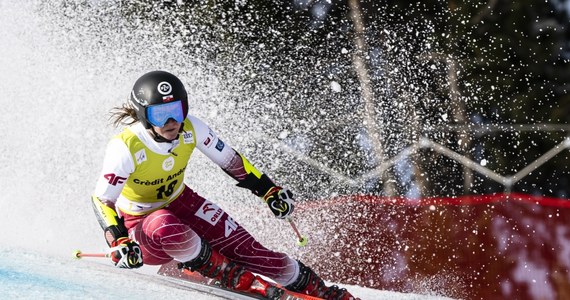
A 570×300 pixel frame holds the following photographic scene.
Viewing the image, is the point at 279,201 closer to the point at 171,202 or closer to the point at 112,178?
the point at 171,202

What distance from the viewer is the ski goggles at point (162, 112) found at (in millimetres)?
3969

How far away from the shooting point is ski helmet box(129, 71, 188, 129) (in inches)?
156

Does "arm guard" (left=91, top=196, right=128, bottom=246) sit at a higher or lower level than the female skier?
lower

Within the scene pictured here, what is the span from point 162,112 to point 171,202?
74 cm

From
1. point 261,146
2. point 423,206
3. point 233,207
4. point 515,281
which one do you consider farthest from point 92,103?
point 515,281

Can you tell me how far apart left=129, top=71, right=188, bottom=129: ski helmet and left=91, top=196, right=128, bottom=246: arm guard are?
0.50 meters

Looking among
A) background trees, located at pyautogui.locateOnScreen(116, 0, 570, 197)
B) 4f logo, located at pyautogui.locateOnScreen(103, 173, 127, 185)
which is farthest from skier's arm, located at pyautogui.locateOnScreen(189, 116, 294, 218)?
background trees, located at pyautogui.locateOnScreen(116, 0, 570, 197)

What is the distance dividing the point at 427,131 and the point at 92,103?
622 centimetres

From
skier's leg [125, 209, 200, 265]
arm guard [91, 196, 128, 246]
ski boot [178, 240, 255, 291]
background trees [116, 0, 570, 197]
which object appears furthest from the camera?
background trees [116, 0, 570, 197]

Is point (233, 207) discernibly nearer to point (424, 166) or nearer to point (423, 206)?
point (423, 206)

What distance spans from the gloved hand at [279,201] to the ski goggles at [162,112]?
85 centimetres

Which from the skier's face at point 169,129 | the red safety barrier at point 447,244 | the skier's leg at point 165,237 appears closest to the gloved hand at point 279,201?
the skier's leg at point 165,237

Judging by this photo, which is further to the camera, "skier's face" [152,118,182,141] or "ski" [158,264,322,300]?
"ski" [158,264,322,300]

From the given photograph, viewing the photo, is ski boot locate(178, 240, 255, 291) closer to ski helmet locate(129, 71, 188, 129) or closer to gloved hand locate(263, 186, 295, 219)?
gloved hand locate(263, 186, 295, 219)
